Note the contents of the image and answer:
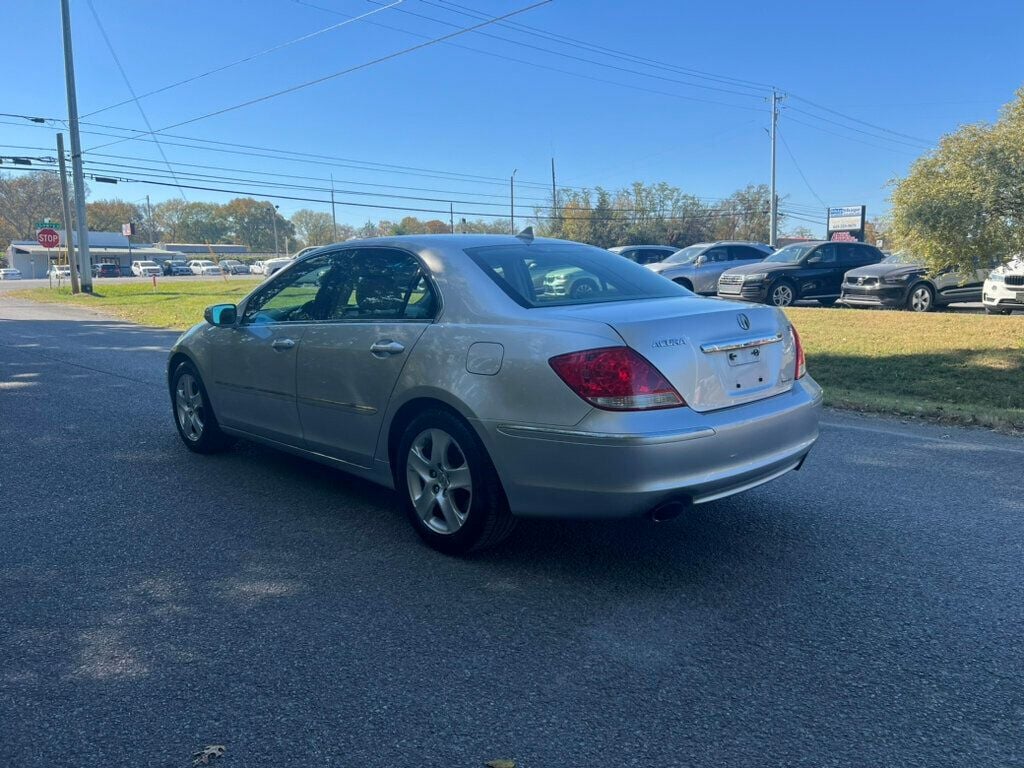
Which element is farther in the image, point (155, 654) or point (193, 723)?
point (155, 654)

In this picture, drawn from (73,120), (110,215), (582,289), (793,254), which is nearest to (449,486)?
(582,289)

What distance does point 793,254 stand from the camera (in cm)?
1928

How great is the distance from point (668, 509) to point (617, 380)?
2.01 feet

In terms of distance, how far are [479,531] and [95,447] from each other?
3920 millimetres

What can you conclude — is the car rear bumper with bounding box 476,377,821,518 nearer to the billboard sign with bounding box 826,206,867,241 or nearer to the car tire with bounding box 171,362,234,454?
the car tire with bounding box 171,362,234,454

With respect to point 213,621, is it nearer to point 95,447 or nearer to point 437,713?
point 437,713

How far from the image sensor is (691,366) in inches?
140

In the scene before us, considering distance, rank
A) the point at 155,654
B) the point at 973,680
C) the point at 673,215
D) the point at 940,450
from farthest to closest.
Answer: the point at 673,215, the point at 940,450, the point at 155,654, the point at 973,680

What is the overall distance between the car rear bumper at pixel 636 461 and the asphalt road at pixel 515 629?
1.40 feet

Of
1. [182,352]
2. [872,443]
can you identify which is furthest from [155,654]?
[872,443]

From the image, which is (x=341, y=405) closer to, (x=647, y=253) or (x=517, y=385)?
(x=517, y=385)

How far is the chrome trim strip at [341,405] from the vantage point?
4.36m

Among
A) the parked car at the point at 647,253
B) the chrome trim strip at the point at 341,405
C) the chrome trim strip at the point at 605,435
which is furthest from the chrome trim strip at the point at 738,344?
the parked car at the point at 647,253

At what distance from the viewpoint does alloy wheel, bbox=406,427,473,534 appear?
3908 millimetres
